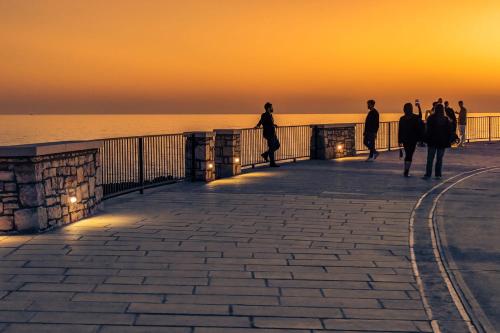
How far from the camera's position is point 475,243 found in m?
8.20

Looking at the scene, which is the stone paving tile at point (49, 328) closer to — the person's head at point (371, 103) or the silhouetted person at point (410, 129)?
the silhouetted person at point (410, 129)

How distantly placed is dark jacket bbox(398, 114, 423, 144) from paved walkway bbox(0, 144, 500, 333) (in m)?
4.42

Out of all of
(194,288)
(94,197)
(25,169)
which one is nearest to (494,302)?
(194,288)

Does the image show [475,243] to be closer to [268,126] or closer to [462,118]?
[268,126]

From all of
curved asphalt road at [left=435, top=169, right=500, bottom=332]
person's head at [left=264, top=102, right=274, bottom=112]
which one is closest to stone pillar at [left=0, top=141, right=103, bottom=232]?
curved asphalt road at [left=435, top=169, right=500, bottom=332]

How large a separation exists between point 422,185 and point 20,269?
10537 millimetres

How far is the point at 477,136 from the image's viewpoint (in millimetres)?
35375

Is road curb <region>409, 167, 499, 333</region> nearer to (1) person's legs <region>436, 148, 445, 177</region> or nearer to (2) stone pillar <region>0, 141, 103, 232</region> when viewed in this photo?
(2) stone pillar <region>0, 141, 103, 232</region>

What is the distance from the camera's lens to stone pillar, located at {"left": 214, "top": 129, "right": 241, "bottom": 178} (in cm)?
1714

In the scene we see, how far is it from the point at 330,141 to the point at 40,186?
1604 cm

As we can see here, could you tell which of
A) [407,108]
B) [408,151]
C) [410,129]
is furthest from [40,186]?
[408,151]

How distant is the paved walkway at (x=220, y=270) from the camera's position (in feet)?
16.4

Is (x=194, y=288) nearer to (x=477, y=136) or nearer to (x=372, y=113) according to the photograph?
(x=372, y=113)

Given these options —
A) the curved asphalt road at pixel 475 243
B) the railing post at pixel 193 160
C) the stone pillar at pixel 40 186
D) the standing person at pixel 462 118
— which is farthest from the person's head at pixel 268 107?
the standing person at pixel 462 118
